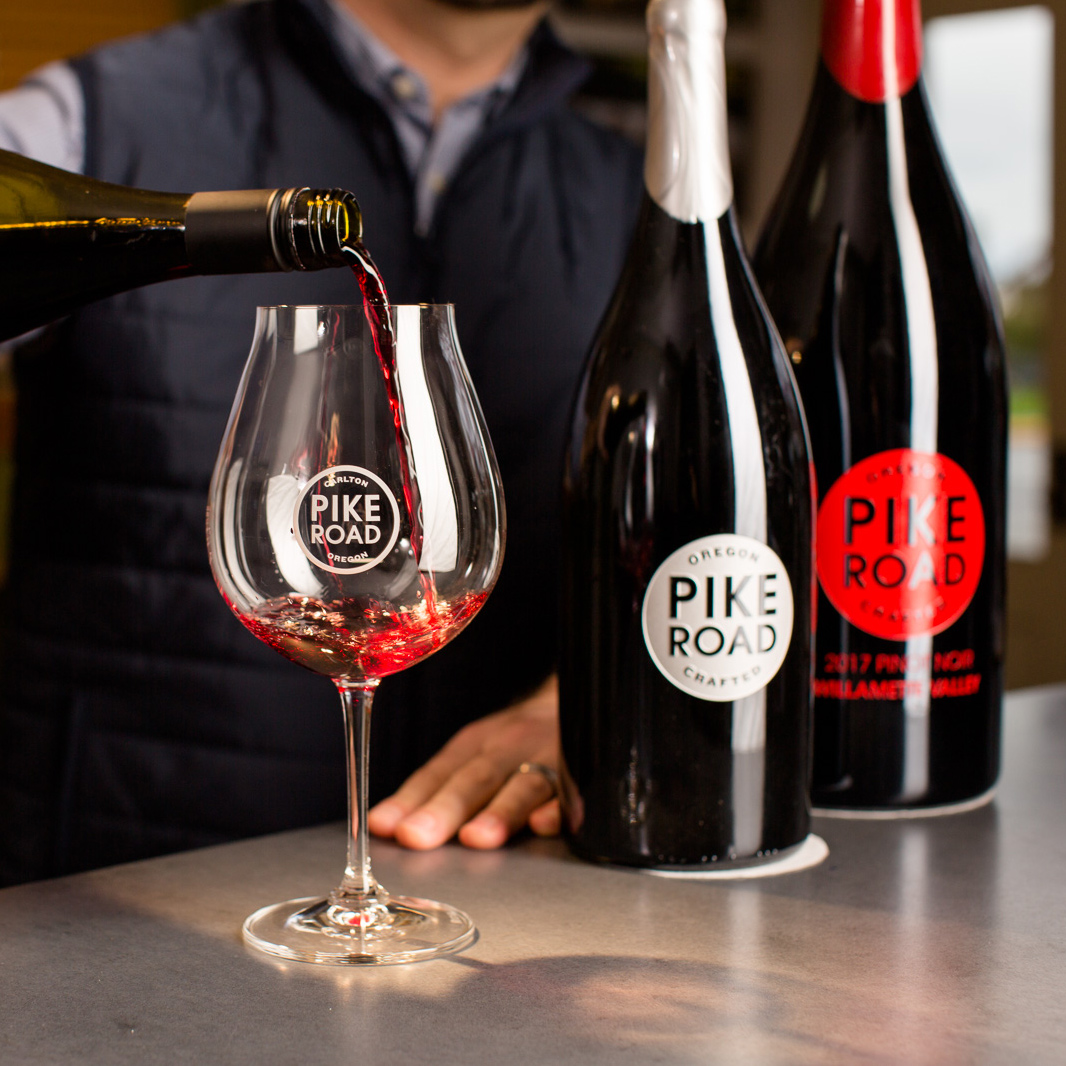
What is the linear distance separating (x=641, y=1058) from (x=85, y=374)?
84cm

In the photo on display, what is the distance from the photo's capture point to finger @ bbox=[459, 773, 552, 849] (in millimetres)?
606

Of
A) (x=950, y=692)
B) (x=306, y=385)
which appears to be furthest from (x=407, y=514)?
(x=950, y=692)

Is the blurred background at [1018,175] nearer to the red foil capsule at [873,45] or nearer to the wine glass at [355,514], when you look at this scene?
the red foil capsule at [873,45]

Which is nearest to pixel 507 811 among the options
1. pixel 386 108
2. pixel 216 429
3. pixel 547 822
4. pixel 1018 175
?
pixel 547 822

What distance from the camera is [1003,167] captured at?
2.88 m

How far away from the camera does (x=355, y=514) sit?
474mm

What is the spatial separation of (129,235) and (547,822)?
329 mm

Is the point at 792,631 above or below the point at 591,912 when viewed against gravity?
above

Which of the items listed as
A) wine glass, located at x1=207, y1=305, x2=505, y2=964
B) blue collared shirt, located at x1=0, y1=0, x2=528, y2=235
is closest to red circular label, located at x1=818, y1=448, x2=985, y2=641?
wine glass, located at x1=207, y1=305, x2=505, y2=964

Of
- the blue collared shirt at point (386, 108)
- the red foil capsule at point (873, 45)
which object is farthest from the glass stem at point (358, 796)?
the blue collared shirt at point (386, 108)

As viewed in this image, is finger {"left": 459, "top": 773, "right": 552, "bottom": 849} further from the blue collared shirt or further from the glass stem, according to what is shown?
the blue collared shirt

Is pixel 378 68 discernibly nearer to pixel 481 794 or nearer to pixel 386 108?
pixel 386 108

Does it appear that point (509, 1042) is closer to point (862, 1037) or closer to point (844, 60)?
point (862, 1037)

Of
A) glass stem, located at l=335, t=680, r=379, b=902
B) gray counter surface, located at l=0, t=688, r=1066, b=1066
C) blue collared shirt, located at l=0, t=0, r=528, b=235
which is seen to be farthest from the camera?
blue collared shirt, located at l=0, t=0, r=528, b=235
